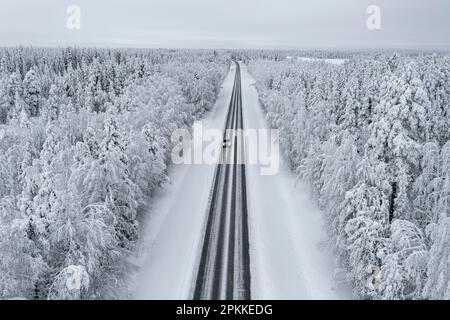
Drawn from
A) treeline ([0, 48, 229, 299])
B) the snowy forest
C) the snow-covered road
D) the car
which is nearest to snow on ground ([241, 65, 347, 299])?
the snow-covered road

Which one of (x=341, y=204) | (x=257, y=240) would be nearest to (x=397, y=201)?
(x=341, y=204)

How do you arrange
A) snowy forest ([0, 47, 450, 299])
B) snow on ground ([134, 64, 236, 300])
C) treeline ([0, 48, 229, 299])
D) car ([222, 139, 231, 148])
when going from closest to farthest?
treeline ([0, 48, 229, 299]) → snowy forest ([0, 47, 450, 299]) → snow on ground ([134, 64, 236, 300]) → car ([222, 139, 231, 148])

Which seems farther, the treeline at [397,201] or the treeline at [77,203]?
the treeline at [397,201]

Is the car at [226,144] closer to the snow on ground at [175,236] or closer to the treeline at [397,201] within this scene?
the snow on ground at [175,236]

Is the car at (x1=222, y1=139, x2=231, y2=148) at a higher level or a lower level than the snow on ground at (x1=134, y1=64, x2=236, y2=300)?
higher

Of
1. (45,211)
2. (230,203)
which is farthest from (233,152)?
(45,211)

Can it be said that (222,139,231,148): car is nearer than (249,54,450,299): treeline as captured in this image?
No

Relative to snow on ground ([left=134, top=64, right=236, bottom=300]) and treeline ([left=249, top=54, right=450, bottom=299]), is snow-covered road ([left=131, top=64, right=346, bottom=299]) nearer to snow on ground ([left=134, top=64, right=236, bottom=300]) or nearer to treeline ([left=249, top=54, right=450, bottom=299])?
snow on ground ([left=134, top=64, right=236, bottom=300])

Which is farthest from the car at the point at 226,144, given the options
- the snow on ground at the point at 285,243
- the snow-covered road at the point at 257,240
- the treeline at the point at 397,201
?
the treeline at the point at 397,201

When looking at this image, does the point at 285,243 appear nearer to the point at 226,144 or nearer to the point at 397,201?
the point at 397,201
